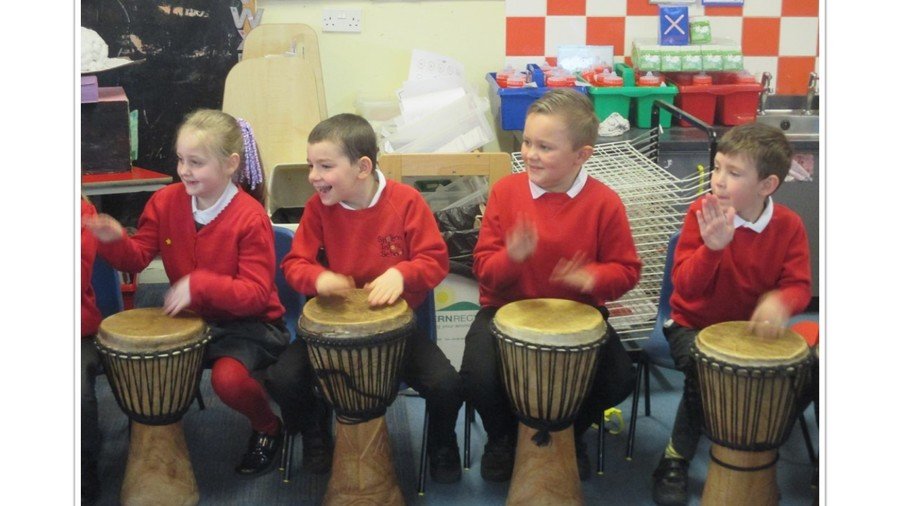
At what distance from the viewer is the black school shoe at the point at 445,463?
2930 millimetres

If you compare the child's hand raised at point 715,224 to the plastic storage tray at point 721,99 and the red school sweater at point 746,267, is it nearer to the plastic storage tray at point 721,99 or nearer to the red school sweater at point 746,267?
the red school sweater at point 746,267

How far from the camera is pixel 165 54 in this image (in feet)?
14.7

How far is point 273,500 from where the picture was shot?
9.34 ft

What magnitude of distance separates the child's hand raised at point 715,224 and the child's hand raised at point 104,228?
1.66 metres

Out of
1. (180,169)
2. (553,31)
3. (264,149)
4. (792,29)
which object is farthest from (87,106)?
(792,29)

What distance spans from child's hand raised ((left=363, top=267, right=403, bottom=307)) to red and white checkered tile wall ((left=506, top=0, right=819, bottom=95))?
234 cm

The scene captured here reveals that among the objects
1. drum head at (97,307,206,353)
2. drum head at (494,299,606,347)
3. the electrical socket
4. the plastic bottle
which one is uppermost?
the electrical socket

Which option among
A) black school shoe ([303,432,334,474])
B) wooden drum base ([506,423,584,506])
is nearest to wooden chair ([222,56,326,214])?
black school shoe ([303,432,334,474])

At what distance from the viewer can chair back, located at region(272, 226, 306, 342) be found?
120 inches

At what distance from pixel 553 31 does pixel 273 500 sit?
9.26 feet

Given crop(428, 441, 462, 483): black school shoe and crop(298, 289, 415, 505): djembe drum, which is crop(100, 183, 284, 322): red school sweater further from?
crop(428, 441, 462, 483): black school shoe

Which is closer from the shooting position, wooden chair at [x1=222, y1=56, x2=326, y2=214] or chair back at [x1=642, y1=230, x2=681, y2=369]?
chair back at [x1=642, y1=230, x2=681, y2=369]

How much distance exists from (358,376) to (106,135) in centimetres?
192

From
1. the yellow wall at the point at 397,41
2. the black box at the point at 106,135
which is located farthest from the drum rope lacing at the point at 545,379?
the yellow wall at the point at 397,41
